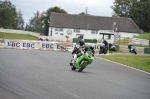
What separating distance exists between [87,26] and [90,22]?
1989 mm

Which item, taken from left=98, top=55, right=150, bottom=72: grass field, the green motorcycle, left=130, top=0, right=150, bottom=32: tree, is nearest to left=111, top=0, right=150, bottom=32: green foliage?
left=130, top=0, right=150, bottom=32: tree

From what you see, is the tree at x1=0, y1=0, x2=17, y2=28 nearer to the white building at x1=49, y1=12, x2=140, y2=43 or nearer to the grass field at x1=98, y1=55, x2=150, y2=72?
the white building at x1=49, y1=12, x2=140, y2=43

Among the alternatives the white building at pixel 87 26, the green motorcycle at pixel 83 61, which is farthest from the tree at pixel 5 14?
the green motorcycle at pixel 83 61

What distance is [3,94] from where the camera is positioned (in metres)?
8.96

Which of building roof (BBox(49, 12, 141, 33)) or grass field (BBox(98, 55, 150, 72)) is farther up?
building roof (BBox(49, 12, 141, 33))

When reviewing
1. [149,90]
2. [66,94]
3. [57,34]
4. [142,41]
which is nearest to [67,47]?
[142,41]

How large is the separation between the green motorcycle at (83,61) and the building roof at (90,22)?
243ft

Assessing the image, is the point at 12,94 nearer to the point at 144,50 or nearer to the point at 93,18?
the point at 144,50

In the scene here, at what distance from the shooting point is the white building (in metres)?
91.9

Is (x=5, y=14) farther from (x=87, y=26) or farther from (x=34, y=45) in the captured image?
(x=34, y=45)

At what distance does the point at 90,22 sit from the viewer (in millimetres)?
93625

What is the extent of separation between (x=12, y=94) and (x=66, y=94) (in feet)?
5.25

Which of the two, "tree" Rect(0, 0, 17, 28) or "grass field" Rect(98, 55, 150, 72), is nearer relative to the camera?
"grass field" Rect(98, 55, 150, 72)

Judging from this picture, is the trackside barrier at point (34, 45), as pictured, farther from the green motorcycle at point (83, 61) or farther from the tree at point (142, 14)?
the tree at point (142, 14)
